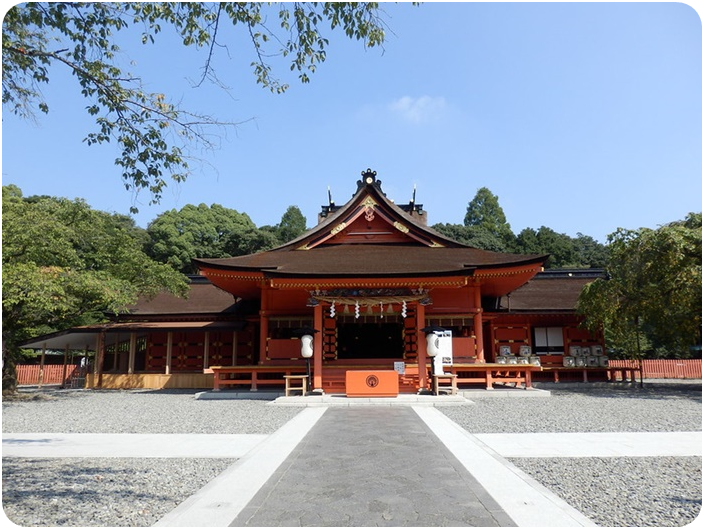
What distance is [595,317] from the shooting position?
699 inches

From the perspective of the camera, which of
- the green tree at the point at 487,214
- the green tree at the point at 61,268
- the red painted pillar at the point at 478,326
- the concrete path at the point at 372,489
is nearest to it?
the concrete path at the point at 372,489

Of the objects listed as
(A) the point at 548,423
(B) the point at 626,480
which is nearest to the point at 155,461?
(B) the point at 626,480

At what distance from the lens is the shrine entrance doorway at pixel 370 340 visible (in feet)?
61.9

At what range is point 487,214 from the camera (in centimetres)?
6625

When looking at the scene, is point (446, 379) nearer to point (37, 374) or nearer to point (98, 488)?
point (98, 488)

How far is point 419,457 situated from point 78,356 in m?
33.4

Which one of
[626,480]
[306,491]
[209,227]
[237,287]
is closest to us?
[306,491]

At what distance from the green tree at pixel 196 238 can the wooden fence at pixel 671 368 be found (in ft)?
115

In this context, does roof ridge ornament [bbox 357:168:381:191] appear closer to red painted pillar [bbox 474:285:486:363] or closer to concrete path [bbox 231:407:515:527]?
red painted pillar [bbox 474:285:486:363]

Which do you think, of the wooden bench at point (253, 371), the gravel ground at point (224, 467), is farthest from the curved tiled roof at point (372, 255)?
the gravel ground at point (224, 467)

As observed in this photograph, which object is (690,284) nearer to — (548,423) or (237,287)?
(548,423)

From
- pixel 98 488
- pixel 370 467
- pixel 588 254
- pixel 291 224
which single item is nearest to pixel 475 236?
pixel 588 254

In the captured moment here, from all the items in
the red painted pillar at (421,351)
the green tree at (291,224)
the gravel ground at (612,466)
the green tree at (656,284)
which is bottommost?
the gravel ground at (612,466)

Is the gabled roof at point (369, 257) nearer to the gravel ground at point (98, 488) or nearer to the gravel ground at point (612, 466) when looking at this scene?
the gravel ground at point (612, 466)
